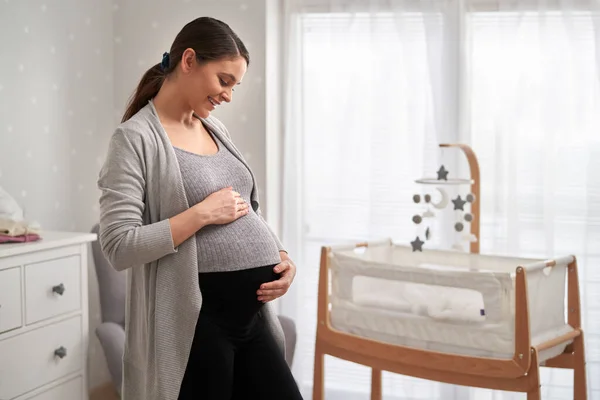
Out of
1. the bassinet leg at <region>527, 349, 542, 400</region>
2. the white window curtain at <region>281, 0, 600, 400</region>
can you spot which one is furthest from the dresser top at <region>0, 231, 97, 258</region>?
the bassinet leg at <region>527, 349, 542, 400</region>

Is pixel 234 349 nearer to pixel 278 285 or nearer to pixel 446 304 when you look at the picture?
pixel 278 285

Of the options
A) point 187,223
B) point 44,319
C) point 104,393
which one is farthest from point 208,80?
point 104,393

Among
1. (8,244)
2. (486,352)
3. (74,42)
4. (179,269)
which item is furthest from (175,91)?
(74,42)

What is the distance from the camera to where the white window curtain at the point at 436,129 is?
293 centimetres

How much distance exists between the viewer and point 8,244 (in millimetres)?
2285

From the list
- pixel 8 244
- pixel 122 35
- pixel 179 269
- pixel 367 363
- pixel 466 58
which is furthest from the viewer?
pixel 122 35

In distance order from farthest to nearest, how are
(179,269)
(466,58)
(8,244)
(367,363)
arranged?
(466,58) → (367,363) → (8,244) → (179,269)

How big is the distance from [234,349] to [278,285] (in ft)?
0.52

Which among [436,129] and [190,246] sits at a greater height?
[436,129]

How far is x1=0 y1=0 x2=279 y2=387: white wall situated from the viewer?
2.78m

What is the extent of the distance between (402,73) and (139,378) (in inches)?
76.0

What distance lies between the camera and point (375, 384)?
285cm

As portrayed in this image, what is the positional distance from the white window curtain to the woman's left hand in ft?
5.17

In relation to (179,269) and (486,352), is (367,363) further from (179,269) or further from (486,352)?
(179,269)
